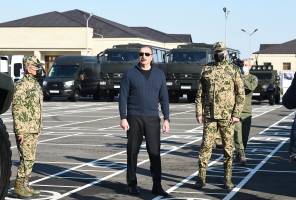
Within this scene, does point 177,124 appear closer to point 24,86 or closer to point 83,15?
point 24,86

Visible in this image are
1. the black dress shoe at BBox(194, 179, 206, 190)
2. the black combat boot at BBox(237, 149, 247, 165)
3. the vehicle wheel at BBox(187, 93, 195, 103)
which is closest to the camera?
the black dress shoe at BBox(194, 179, 206, 190)

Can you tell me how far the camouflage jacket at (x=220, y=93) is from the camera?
8.68m

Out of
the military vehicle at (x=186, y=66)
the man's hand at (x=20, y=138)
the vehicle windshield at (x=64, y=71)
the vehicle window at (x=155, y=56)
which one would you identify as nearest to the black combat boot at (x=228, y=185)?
the man's hand at (x=20, y=138)

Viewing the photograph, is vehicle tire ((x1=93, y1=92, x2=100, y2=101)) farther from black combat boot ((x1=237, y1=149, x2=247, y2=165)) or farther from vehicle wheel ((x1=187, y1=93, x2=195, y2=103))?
black combat boot ((x1=237, y1=149, x2=247, y2=165))

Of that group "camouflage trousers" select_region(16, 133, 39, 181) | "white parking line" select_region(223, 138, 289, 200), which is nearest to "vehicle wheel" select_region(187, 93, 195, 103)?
→ "white parking line" select_region(223, 138, 289, 200)

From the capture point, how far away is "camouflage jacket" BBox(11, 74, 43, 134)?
828 centimetres

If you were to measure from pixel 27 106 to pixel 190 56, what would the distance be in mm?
26692

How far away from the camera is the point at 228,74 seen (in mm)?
8789

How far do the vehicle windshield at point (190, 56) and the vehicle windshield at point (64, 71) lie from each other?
5937 millimetres

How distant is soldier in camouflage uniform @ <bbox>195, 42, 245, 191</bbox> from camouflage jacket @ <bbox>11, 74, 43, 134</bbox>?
206 centimetres

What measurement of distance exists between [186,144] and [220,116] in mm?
6040

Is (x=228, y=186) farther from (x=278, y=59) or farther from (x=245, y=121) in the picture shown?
(x=278, y=59)

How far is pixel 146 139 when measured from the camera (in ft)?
28.0

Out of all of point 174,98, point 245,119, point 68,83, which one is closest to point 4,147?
point 245,119
